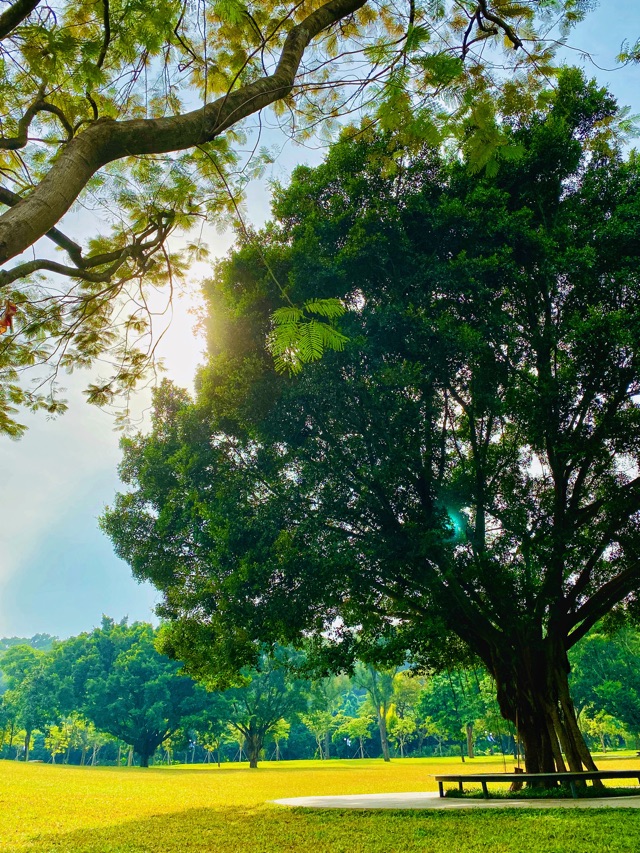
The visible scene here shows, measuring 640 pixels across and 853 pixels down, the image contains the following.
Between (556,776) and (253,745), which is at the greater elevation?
(556,776)

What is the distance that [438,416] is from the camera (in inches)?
463

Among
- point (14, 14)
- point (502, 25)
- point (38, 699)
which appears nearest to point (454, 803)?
point (502, 25)

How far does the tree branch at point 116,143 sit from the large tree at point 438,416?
6.62 metres

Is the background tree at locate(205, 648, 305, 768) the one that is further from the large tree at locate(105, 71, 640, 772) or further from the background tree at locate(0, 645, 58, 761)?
the large tree at locate(105, 71, 640, 772)

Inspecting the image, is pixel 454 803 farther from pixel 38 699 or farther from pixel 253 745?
pixel 38 699

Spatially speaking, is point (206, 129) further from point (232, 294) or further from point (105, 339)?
point (232, 294)

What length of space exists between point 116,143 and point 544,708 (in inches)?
532

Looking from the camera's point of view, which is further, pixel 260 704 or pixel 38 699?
pixel 38 699

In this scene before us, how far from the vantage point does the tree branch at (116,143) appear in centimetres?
235

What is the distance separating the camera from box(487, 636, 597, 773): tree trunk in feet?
38.1

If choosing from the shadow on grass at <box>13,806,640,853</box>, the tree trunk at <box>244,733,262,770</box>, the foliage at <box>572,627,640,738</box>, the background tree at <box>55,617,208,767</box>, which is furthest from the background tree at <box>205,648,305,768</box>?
the shadow on grass at <box>13,806,640,853</box>

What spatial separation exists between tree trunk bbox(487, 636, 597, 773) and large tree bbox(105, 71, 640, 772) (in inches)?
1.9

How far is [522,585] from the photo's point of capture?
1109 centimetres

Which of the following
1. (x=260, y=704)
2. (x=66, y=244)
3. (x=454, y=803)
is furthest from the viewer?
(x=260, y=704)
